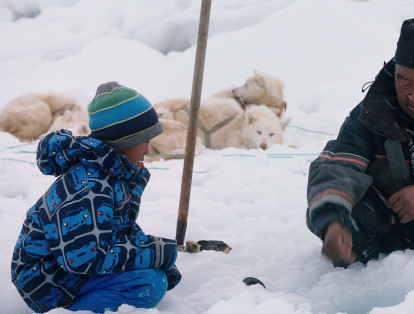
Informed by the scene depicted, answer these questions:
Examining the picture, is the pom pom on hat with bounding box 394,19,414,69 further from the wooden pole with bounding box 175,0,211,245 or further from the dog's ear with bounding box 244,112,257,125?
the dog's ear with bounding box 244,112,257,125

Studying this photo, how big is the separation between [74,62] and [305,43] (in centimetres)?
491

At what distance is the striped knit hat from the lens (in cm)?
188

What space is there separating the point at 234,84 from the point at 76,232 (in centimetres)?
716

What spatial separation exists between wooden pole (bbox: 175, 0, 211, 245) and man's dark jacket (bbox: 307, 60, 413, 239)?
0.71 metres

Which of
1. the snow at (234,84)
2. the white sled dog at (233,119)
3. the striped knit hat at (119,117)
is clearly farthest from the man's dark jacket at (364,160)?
the white sled dog at (233,119)

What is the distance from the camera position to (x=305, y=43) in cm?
962

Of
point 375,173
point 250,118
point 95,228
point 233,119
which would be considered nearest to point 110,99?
point 95,228

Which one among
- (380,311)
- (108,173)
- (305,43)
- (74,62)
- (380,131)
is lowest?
(74,62)

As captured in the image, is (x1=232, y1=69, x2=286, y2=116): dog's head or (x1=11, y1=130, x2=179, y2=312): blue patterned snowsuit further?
(x1=232, y1=69, x2=286, y2=116): dog's head

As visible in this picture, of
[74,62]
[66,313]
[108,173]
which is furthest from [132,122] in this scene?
[74,62]

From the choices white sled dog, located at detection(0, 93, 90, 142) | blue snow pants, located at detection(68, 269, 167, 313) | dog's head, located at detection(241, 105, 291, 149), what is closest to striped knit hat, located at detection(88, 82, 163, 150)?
blue snow pants, located at detection(68, 269, 167, 313)

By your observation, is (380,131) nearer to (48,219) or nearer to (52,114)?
(48,219)

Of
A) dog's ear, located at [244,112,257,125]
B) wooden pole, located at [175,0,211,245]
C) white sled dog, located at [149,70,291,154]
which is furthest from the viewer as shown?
dog's ear, located at [244,112,257,125]

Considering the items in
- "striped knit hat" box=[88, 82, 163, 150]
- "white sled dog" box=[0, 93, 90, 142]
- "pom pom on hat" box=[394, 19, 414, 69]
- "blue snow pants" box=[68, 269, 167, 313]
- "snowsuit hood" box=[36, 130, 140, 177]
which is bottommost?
Result: "white sled dog" box=[0, 93, 90, 142]
